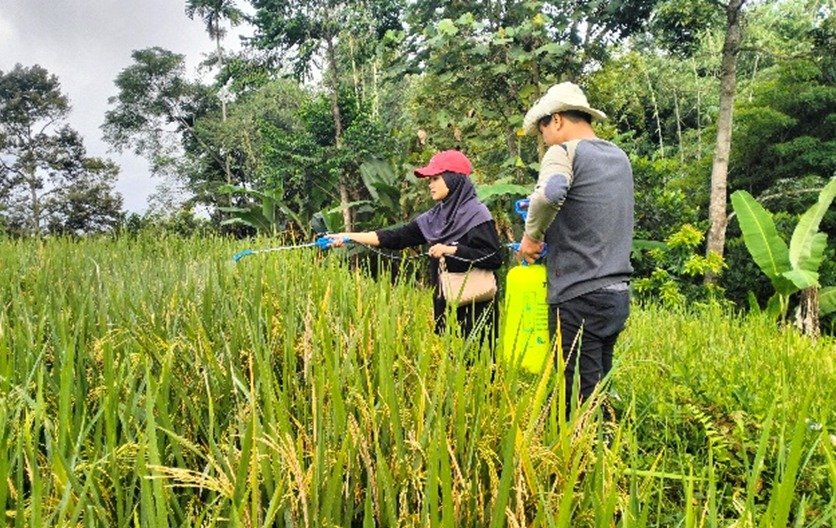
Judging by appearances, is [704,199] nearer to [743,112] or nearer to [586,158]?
[743,112]

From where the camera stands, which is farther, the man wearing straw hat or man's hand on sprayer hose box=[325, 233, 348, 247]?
man's hand on sprayer hose box=[325, 233, 348, 247]

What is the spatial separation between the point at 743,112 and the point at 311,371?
10.6 meters

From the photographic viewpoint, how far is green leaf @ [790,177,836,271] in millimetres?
6852

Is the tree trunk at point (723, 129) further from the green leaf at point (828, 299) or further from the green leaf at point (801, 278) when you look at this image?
the green leaf at point (801, 278)

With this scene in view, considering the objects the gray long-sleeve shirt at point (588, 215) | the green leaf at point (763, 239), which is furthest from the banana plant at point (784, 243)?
the gray long-sleeve shirt at point (588, 215)

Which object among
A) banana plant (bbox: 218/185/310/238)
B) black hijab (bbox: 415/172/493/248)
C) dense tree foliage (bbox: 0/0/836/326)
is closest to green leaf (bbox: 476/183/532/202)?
dense tree foliage (bbox: 0/0/836/326)

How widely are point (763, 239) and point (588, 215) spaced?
18.6 feet

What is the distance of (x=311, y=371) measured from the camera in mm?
1438

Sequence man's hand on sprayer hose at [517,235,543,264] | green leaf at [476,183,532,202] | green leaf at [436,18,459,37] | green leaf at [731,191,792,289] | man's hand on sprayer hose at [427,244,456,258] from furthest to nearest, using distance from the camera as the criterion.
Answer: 1. green leaf at [731,191,792,289]
2. green leaf at [476,183,532,202]
3. green leaf at [436,18,459,37]
4. man's hand on sprayer hose at [427,244,456,258]
5. man's hand on sprayer hose at [517,235,543,264]

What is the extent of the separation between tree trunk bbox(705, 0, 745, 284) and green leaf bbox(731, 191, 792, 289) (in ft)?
3.22

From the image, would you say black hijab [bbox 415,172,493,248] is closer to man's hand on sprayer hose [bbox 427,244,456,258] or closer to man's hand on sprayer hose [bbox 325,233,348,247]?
man's hand on sprayer hose [bbox 427,244,456,258]

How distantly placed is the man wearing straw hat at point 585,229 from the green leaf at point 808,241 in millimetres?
5557

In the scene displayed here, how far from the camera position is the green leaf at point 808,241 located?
22.5 feet

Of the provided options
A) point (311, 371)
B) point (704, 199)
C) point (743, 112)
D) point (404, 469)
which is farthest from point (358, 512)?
point (743, 112)
